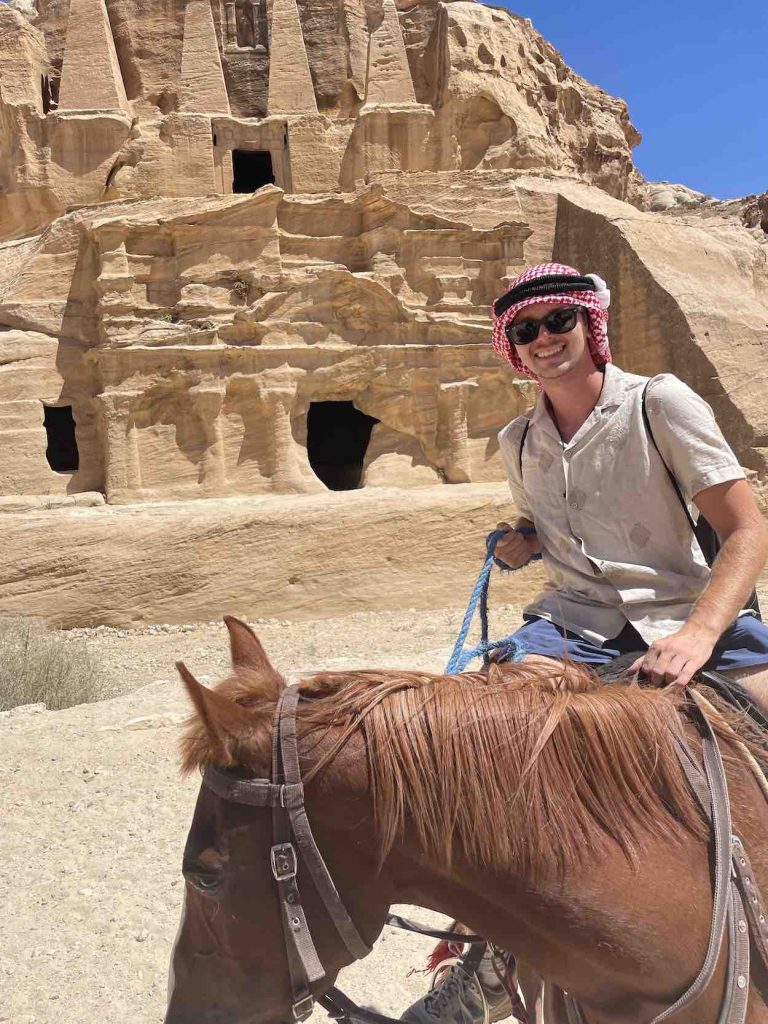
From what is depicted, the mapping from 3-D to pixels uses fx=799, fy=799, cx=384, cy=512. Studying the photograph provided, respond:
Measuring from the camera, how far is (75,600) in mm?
10484

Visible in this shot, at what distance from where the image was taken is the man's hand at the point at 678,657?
179 centimetres

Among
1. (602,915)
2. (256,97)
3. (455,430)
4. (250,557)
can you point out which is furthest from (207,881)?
(256,97)

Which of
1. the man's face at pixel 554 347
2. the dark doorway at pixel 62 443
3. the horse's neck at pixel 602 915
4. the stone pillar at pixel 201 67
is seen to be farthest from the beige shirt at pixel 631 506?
the stone pillar at pixel 201 67

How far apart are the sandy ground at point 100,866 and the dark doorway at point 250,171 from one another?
1567 cm

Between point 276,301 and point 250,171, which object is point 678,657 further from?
point 250,171

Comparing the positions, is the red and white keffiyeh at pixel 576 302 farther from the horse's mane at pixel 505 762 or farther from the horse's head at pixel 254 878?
the horse's head at pixel 254 878

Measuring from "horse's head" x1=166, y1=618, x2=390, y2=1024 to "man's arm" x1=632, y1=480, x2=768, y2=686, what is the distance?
0.74m

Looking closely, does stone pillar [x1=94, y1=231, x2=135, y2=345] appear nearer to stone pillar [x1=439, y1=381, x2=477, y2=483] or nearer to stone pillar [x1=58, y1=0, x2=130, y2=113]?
stone pillar [x1=439, y1=381, x2=477, y2=483]

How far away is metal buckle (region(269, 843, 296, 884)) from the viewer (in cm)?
154

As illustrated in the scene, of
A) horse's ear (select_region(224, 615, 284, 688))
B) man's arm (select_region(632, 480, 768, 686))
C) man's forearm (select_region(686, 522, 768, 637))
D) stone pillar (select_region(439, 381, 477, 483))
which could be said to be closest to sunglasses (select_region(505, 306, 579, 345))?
man's arm (select_region(632, 480, 768, 686))

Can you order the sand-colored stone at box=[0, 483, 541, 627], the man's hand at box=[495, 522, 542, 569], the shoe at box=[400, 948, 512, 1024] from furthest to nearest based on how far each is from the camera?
the sand-colored stone at box=[0, 483, 541, 627] < the man's hand at box=[495, 522, 542, 569] < the shoe at box=[400, 948, 512, 1024]

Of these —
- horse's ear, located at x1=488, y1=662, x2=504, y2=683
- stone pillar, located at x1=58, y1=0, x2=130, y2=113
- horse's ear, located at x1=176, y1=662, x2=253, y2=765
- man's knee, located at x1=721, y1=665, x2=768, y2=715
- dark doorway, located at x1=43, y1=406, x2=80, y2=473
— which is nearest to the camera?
horse's ear, located at x1=176, y1=662, x2=253, y2=765

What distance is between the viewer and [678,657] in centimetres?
181

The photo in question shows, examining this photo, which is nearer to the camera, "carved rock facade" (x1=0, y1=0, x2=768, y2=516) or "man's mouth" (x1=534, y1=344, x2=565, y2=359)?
"man's mouth" (x1=534, y1=344, x2=565, y2=359)
